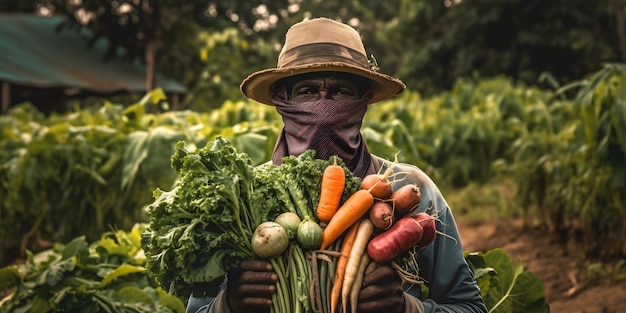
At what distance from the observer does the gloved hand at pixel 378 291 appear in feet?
6.76

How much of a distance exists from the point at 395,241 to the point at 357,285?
16 centimetres

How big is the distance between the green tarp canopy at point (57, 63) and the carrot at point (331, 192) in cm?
1695

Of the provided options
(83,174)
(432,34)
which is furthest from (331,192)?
(432,34)

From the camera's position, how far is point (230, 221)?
2.15m

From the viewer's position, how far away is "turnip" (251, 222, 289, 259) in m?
2.03

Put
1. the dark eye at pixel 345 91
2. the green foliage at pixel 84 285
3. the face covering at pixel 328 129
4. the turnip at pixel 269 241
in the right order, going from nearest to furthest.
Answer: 1. the turnip at pixel 269 241
2. the face covering at pixel 328 129
3. the dark eye at pixel 345 91
4. the green foliage at pixel 84 285

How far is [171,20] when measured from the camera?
2122 cm

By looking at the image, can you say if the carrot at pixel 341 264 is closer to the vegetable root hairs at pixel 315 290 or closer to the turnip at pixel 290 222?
the vegetable root hairs at pixel 315 290

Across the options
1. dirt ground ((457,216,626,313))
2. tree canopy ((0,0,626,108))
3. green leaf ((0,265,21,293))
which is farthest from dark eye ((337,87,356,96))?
tree canopy ((0,0,626,108))

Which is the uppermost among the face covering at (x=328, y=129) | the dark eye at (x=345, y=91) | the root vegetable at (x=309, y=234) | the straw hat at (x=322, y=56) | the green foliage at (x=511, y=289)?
the straw hat at (x=322, y=56)

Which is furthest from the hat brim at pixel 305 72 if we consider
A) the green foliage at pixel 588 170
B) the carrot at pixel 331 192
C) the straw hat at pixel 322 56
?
the green foliage at pixel 588 170

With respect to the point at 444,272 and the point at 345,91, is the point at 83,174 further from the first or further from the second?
the point at 444,272

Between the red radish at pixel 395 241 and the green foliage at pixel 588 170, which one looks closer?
the red radish at pixel 395 241

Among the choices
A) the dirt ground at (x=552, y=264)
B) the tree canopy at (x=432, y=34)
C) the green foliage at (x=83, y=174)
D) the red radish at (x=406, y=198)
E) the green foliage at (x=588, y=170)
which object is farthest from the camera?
the tree canopy at (x=432, y=34)
